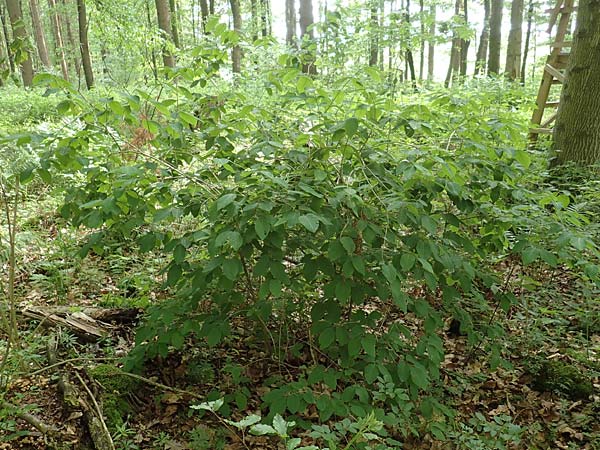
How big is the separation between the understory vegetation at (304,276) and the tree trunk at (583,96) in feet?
7.83

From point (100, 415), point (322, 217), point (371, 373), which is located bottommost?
Result: point (100, 415)

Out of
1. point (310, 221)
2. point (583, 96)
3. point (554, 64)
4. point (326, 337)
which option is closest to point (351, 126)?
point (310, 221)

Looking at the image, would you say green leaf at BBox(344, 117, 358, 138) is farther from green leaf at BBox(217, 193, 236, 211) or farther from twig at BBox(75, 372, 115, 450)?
twig at BBox(75, 372, 115, 450)

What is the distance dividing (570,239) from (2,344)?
336 cm

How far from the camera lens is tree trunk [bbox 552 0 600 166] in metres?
5.17

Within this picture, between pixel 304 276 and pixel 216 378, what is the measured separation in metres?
1.19

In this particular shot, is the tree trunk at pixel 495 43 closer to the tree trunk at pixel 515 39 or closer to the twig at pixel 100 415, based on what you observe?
the tree trunk at pixel 515 39

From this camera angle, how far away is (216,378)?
311 cm

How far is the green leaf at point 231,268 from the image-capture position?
2053 mm

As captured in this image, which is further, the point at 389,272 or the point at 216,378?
the point at 216,378

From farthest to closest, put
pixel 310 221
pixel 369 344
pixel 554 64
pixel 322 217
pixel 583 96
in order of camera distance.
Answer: pixel 554 64
pixel 583 96
pixel 369 344
pixel 322 217
pixel 310 221

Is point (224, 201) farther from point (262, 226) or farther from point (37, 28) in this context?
point (37, 28)

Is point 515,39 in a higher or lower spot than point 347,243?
higher

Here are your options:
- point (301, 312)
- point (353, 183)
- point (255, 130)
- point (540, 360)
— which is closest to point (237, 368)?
point (301, 312)
